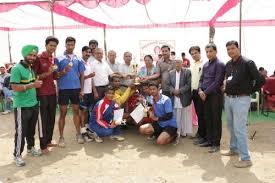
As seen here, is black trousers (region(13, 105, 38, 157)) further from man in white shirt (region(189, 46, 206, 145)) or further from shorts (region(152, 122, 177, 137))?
man in white shirt (region(189, 46, 206, 145))

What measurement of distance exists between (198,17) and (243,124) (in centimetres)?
456

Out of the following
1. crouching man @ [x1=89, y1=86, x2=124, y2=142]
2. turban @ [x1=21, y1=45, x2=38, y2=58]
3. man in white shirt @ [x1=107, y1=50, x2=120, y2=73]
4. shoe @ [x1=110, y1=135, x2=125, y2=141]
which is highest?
turban @ [x1=21, y1=45, x2=38, y2=58]

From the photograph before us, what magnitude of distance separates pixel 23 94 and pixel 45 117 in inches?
25.3

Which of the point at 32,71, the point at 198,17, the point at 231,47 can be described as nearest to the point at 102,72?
the point at 32,71

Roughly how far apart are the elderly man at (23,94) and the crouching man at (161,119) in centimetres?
180

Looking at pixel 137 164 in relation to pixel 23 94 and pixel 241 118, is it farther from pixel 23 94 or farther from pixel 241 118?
pixel 23 94

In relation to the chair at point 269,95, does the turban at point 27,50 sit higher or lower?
higher

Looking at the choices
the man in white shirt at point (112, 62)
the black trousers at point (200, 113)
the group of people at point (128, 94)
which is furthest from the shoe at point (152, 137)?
the man in white shirt at point (112, 62)

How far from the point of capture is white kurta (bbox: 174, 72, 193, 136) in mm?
5836

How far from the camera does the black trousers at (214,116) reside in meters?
5.01

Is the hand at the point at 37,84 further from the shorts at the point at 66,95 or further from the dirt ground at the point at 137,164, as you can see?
the dirt ground at the point at 137,164

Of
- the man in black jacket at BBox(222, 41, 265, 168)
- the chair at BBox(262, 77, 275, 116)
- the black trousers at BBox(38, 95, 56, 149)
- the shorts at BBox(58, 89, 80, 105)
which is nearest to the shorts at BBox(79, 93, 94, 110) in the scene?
the shorts at BBox(58, 89, 80, 105)

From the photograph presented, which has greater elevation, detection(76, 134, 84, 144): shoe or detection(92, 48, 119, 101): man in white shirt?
detection(92, 48, 119, 101): man in white shirt

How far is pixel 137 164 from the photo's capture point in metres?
4.70
